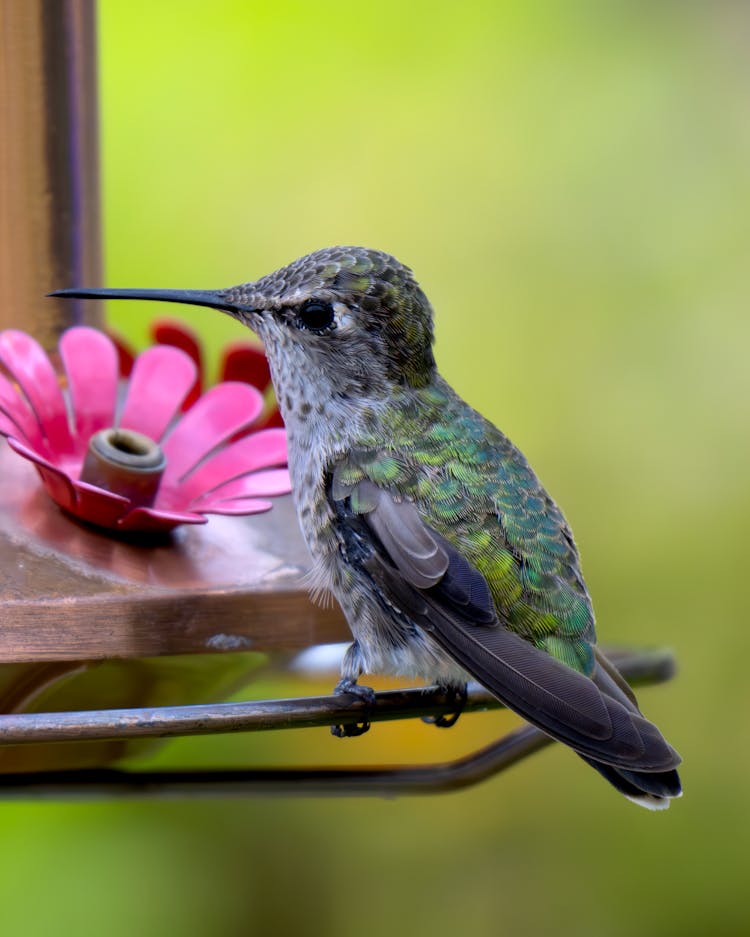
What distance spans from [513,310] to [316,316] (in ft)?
11.5

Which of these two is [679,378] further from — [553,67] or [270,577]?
[270,577]

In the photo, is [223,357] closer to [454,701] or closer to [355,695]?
[454,701]

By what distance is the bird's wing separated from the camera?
248 centimetres

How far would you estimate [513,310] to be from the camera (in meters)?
6.34

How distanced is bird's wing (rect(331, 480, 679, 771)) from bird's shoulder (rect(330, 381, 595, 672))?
48 mm

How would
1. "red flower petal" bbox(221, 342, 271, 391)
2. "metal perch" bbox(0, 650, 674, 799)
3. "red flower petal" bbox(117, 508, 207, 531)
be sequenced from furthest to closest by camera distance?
"red flower petal" bbox(221, 342, 271, 391), "metal perch" bbox(0, 650, 674, 799), "red flower petal" bbox(117, 508, 207, 531)

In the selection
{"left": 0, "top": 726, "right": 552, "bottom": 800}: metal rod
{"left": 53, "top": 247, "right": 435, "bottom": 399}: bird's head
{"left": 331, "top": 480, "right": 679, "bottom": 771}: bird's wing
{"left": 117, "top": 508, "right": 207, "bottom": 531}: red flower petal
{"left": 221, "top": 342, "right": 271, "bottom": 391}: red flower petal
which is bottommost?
{"left": 0, "top": 726, "right": 552, "bottom": 800}: metal rod

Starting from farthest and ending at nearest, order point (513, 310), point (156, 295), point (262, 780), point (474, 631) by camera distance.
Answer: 1. point (513, 310)
2. point (262, 780)
3. point (156, 295)
4. point (474, 631)

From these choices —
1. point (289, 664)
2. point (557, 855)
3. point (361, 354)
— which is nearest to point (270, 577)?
point (361, 354)

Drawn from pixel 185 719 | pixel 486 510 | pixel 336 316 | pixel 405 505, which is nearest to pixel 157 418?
pixel 336 316

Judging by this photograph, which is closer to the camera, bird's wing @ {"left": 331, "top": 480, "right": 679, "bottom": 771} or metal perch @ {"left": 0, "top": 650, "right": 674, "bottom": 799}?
bird's wing @ {"left": 331, "top": 480, "right": 679, "bottom": 771}

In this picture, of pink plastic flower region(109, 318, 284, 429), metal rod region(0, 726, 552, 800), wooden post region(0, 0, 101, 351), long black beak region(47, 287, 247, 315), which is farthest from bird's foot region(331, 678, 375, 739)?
wooden post region(0, 0, 101, 351)

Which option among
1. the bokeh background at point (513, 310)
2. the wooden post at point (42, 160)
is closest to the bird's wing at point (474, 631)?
the wooden post at point (42, 160)

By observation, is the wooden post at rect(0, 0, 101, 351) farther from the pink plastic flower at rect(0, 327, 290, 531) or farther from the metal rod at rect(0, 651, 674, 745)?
the metal rod at rect(0, 651, 674, 745)
